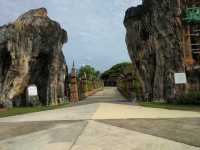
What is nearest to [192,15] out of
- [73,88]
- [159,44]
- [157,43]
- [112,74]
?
[159,44]

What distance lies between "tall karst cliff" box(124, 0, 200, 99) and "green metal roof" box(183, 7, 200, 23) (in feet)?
1.45

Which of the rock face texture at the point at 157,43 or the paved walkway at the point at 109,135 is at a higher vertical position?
the rock face texture at the point at 157,43

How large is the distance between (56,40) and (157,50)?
9696 mm

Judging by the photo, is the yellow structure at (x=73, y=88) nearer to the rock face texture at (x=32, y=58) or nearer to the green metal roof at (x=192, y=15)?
the rock face texture at (x=32, y=58)

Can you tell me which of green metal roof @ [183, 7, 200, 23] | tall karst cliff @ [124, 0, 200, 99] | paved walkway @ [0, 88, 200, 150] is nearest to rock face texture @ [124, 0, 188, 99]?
tall karst cliff @ [124, 0, 200, 99]

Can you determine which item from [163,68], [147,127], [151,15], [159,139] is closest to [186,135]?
[159,139]

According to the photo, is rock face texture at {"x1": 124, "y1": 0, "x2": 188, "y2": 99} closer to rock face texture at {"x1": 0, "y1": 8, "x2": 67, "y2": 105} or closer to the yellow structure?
rock face texture at {"x1": 0, "y1": 8, "x2": 67, "y2": 105}

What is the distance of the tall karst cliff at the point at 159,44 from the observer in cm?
2341

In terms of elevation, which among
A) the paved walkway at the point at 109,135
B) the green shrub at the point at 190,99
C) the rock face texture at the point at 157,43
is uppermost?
the rock face texture at the point at 157,43

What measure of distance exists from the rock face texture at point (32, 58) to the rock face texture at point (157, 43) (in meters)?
7.31

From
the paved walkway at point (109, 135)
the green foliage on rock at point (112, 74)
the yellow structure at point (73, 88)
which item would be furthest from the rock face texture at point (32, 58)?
the green foliage on rock at point (112, 74)

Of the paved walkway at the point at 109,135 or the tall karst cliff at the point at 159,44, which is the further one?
the tall karst cliff at the point at 159,44

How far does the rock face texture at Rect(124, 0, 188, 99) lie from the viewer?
2359 centimetres

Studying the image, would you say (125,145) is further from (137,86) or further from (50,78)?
(137,86)
